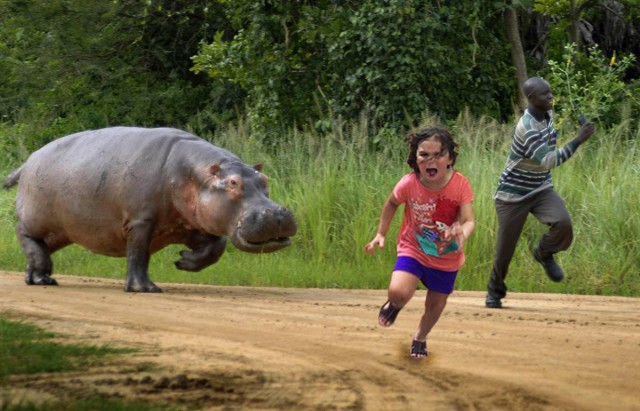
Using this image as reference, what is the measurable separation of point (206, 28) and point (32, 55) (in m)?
2.94

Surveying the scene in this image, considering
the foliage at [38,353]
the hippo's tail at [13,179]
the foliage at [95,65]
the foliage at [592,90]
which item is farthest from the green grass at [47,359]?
the foliage at [95,65]

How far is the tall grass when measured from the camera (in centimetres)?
1176

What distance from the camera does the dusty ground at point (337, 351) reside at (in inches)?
225

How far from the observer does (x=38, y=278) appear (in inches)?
463

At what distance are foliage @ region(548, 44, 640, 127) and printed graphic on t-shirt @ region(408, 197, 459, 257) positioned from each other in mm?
8571

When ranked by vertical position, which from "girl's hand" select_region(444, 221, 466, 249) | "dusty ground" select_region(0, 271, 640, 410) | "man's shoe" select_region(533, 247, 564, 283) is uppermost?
"girl's hand" select_region(444, 221, 466, 249)

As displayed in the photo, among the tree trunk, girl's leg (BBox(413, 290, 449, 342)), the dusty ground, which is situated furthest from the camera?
the tree trunk

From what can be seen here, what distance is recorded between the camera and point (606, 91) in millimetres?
17062

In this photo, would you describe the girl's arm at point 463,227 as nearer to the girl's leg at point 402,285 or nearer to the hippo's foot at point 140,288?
the girl's leg at point 402,285

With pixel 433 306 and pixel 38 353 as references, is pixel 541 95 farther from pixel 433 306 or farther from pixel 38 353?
pixel 38 353

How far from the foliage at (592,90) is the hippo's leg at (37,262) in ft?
20.5

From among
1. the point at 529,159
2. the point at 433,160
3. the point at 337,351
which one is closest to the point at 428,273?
the point at 433,160

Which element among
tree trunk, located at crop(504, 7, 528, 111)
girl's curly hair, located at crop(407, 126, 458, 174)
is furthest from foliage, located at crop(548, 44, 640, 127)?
girl's curly hair, located at crop(407, 126, 458, 174)

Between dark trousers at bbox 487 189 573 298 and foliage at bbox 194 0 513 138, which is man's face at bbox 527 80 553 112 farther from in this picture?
foliage at bbox 194 0 513 138
